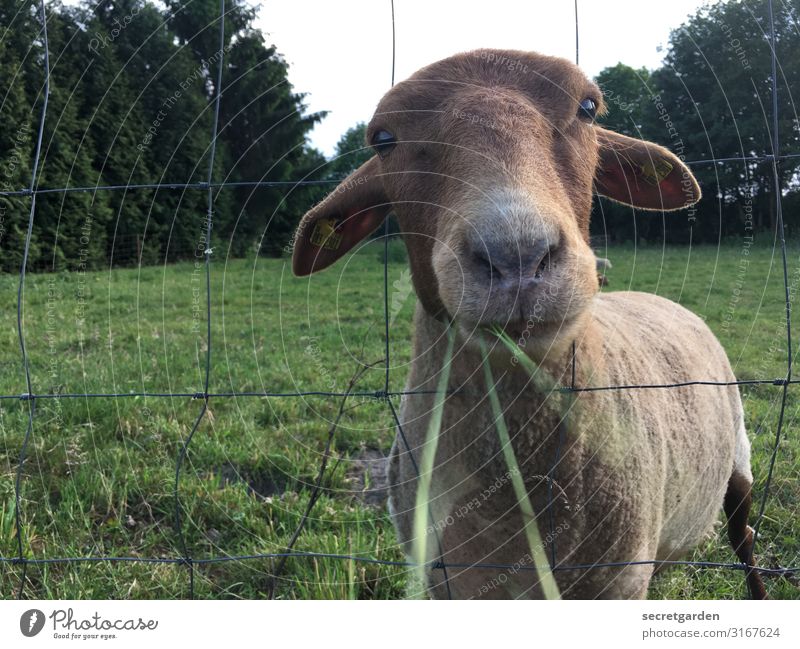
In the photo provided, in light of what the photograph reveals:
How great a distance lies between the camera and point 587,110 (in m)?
2.32

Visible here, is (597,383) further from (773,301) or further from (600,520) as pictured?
(773,301)

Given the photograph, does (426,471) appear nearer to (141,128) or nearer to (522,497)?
(522,497)

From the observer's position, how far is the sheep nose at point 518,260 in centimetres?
158

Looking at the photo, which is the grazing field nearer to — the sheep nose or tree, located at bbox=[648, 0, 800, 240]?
tree, located at bbox=[648, 0, 800, 240]

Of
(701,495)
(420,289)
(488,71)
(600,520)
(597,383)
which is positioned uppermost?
(488,71)

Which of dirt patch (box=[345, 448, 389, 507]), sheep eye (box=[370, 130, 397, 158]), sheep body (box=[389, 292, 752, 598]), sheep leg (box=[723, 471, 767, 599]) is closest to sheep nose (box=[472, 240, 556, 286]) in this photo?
sheep body (box=[389, 292, 752, 598])

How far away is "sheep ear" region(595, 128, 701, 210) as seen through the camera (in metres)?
2.64

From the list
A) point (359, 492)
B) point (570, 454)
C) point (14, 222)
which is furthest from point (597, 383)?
point (14, 222)

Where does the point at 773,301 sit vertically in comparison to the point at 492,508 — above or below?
above

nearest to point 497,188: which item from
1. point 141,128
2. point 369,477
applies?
point 369,477

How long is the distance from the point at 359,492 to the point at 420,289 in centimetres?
194

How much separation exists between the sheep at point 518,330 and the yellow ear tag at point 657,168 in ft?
0.04

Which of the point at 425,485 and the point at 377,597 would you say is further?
the point at 377,597

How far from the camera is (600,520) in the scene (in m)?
2.17
